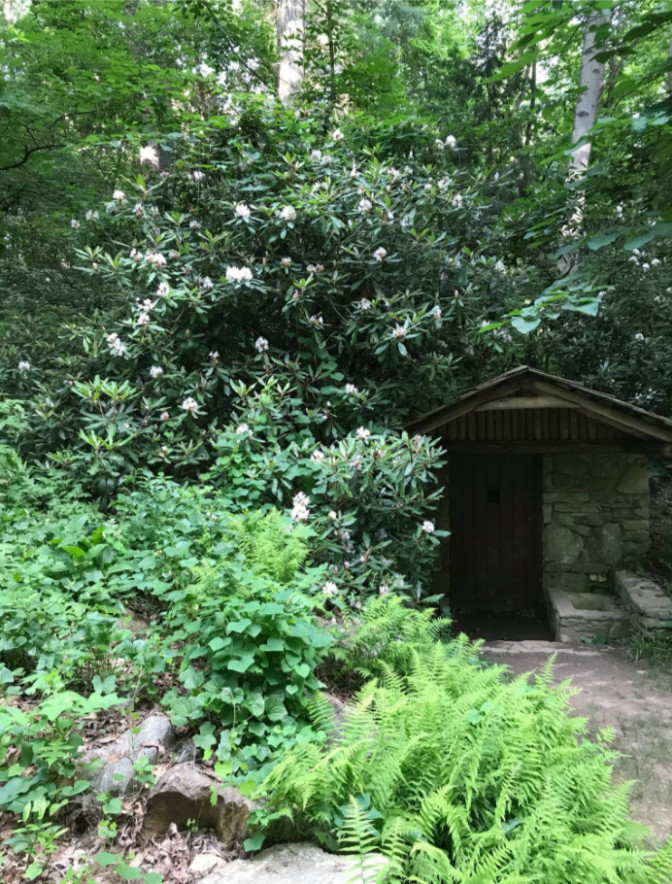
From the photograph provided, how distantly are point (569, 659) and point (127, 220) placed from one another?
6431 millimetres

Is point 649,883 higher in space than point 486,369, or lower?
lower

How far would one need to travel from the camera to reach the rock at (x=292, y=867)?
74.7 inches

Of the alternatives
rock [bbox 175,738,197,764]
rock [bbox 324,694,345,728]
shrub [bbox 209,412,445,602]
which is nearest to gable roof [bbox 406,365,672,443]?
shrub [bbox 209,412,445,602]

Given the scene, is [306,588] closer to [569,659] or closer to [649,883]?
[649,883]

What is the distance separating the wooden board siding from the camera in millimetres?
6895

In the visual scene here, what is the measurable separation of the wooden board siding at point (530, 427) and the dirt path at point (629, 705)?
231 cm

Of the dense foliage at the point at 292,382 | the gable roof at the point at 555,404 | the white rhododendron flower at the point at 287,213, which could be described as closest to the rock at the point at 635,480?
the gable roof at the point at 555,404

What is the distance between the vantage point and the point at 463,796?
2.33 meters

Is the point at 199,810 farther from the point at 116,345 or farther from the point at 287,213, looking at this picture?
the point at 287,213

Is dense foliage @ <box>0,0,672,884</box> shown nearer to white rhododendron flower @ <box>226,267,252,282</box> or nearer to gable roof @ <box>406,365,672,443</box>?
white rhododendron flower @ <box>226,267,252,282</box>

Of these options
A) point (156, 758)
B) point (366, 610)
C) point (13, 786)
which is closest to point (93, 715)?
point (156, 758)

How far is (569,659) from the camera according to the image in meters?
5.72

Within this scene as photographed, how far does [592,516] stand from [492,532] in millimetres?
1742

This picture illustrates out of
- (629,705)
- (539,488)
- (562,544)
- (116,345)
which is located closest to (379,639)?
(629,705)
